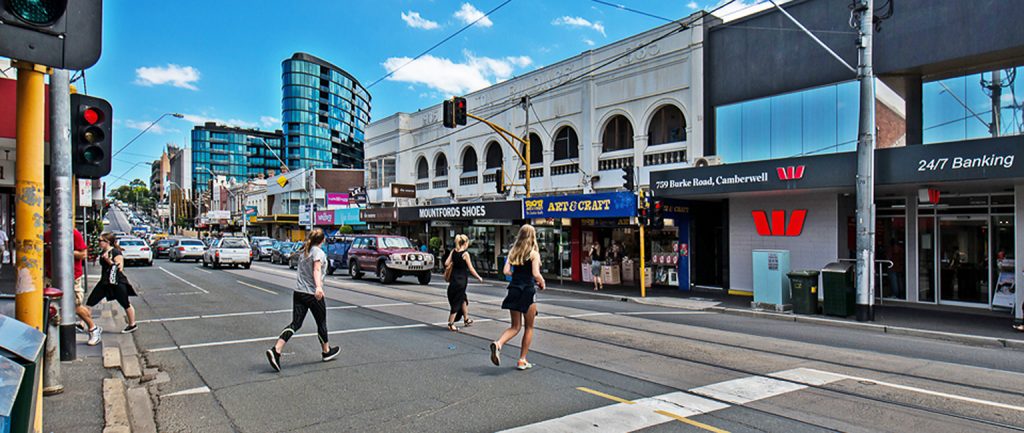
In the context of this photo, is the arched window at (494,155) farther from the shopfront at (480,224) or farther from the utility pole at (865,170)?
the utility pole at (865,170)

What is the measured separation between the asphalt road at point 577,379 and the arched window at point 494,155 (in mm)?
17593

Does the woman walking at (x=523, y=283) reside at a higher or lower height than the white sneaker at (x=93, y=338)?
higher

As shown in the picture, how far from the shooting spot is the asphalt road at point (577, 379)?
5.34 m

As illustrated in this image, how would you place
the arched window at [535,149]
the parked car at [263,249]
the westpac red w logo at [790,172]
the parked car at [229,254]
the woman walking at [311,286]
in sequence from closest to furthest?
the woman walking at [311,286], the westpac red w logo at [790,172], the arched window at [535,149], the parked car at [229,254], the parked car at [263,249]

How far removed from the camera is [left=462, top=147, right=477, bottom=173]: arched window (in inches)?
1206

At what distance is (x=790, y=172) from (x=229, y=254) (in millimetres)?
24462

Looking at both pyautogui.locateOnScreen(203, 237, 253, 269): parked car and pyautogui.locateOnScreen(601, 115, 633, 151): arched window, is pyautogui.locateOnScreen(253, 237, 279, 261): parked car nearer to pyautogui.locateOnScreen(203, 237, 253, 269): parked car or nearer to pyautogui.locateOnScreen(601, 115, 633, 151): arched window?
pyautogui.locateOnScreen(203, 237, 253, 269): parked car

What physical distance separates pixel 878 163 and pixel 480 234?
1935 centimetres

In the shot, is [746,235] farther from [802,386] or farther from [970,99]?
[802,386]

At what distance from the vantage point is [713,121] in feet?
64.2

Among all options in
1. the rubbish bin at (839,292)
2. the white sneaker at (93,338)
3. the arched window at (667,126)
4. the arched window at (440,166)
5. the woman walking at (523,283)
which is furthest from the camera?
the arched window at (440,166)

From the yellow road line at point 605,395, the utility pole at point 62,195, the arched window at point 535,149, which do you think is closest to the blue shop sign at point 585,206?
the arched window at point 535,149

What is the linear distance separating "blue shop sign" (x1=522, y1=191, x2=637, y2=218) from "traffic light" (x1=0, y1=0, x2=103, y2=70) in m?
15.8

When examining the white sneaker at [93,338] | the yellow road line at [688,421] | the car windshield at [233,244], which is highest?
the car windshield at [233,244]
